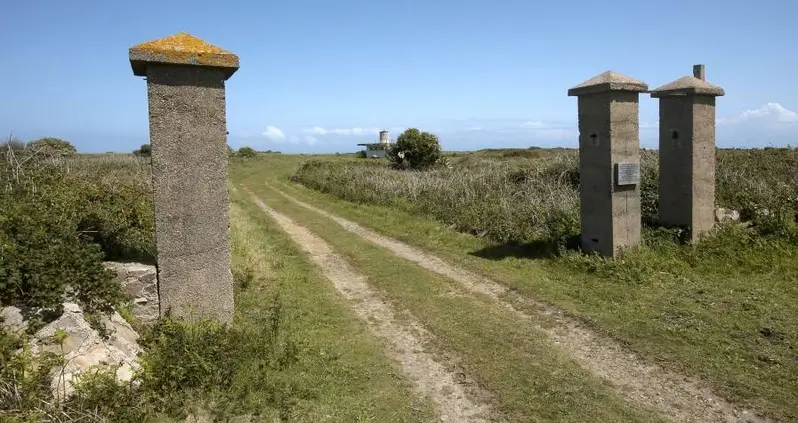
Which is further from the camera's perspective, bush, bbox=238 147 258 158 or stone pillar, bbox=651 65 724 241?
bush, bbox=238 147 258 158

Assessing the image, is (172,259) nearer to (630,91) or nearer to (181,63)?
(181,63)

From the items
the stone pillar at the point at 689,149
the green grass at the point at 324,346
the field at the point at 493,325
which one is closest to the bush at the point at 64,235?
the field at the point at 493,325

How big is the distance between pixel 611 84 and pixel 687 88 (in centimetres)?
206

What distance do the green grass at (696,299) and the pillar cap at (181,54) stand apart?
5469 mm

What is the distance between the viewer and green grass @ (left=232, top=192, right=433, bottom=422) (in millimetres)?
4836

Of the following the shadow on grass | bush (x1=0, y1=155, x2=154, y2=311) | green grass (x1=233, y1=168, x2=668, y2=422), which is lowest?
green grass (x1=233, y1=168, x2=668, y2=422)

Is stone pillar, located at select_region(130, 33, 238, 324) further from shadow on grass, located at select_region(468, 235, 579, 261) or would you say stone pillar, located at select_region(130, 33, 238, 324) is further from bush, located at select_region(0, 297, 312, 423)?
shadow on grass, located at select_region(468, 235, 579, 261)

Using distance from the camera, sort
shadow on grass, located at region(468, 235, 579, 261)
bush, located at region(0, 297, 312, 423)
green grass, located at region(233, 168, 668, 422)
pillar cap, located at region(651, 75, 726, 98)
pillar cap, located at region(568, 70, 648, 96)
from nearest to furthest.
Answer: bush, located at region(0, 297, 312, 423), green grass, located at region(233, 168, 668, 422), pillar cap, located at region(568, 70, 648, 96), pillar cap, located at region(651, 75, 726, 98), shadow on grass, located at region(468, 235, 579, 261)

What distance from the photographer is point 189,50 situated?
5824 mm

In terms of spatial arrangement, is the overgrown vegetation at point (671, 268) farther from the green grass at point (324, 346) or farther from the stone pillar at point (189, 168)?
the stone pillar at point (189, 168)

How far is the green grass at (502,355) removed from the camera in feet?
15.7

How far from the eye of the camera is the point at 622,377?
5.38 metres

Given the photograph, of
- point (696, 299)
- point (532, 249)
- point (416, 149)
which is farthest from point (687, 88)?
point (416, 149)

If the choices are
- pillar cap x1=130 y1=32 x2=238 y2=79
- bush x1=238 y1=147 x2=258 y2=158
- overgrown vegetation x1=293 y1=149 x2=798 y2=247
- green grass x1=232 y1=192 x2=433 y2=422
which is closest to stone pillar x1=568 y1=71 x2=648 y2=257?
overgrown vegetation x1=293 y1=149 x2=798 y2=247
